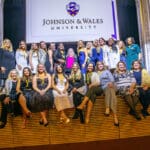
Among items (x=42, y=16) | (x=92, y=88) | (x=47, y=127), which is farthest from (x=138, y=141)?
(x=42, y=16)

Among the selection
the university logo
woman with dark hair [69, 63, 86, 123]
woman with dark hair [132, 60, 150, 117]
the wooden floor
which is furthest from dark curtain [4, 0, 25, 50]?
woman with dark hair [132, 60, 150, 117]

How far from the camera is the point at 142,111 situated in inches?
225

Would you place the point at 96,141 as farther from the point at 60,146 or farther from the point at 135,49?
the point at 135,49

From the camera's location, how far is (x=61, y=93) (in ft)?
18.5

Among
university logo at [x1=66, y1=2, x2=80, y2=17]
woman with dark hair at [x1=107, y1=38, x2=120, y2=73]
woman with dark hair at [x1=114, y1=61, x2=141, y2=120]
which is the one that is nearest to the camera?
woman with dark hair at [x1=114, y1=61, x2=141, y2=120]

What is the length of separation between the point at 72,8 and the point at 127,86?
317 cm

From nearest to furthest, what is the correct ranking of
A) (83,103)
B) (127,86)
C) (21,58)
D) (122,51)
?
(83,103)
(127,86)
(21,58)
(122,51)

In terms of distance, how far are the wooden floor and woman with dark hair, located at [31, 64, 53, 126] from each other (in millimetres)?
135

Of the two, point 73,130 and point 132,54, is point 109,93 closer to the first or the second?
point 73,130

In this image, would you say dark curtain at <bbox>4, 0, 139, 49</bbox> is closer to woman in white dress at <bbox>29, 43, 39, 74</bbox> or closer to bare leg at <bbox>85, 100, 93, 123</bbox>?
woman in white dress at <bbox>29, 43, 39, 74</bbox>

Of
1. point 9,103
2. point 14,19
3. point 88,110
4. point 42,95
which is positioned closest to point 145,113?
point 88,110

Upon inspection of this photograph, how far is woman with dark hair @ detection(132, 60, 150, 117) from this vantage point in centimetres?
564

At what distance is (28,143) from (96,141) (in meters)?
1.12

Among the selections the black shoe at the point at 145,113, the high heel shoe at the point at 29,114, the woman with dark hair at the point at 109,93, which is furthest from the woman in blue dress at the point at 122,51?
the high heel shoe at the point at 29,114
